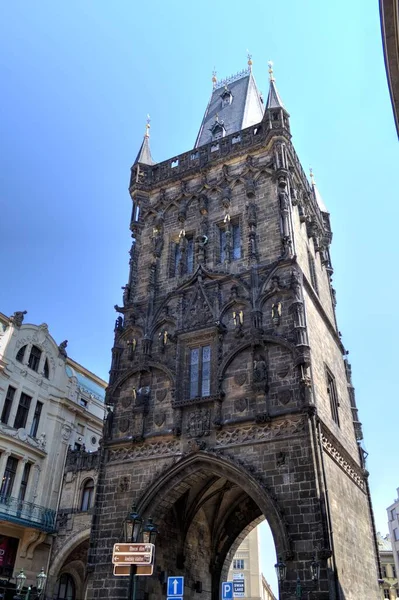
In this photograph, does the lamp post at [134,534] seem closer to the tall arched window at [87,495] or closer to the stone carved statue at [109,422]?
the stone carved statue at [109,422]

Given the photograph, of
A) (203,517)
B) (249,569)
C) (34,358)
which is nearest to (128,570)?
(203,517)

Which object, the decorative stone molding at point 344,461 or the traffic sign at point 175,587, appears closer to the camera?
Result: the traffic sign at point 175,587

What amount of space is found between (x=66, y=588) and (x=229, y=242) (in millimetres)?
21016

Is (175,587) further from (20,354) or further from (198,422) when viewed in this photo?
(20,354)

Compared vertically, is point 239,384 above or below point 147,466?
above

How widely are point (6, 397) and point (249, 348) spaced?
50.8 ft

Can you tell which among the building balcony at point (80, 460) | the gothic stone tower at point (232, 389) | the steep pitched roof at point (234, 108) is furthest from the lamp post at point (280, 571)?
the steep pitched roof at point (234, 108)

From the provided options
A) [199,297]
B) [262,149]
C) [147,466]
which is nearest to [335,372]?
[199,297]

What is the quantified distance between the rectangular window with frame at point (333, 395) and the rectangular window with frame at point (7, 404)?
16913 mm

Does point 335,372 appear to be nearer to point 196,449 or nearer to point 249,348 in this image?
point 249,348

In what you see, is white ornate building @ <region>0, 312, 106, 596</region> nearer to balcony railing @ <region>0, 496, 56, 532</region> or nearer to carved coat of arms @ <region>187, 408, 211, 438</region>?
balcony railing @ <region>0, 496, 56, 532</region>

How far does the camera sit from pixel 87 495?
2894cm

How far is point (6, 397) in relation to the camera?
2828cm

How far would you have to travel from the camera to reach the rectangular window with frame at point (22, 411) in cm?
2872
